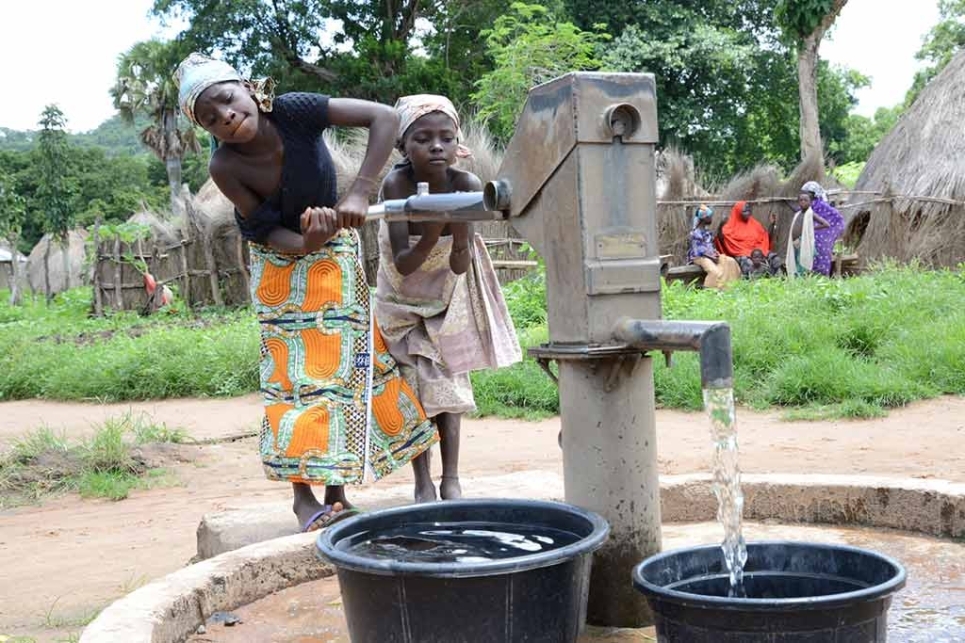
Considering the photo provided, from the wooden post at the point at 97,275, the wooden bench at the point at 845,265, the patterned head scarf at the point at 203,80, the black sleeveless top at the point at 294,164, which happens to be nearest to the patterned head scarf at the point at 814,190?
the wooden bench at the point at 845,265

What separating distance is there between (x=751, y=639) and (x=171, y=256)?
15900 millimetres

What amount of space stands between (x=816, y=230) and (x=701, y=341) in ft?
34.7

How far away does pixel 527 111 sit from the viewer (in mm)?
1947

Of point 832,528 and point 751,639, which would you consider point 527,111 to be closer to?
point 751,639

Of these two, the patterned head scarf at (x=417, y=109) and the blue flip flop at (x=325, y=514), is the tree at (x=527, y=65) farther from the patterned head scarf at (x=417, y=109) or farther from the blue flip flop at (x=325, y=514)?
the blue flip flop at (x=325, y=514)

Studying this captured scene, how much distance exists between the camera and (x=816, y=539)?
2455 millimetres

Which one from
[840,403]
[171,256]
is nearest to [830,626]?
[840,403]

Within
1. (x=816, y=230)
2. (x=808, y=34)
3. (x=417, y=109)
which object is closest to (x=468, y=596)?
(x=417, y=109)

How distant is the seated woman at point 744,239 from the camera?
12984mm

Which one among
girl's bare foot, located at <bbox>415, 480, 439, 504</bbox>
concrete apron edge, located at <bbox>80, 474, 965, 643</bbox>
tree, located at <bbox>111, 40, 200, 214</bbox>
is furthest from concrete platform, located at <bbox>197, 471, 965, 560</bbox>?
tree, located at <bbox>111, 40, 200, 214</bbox>

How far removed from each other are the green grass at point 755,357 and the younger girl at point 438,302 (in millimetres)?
2898

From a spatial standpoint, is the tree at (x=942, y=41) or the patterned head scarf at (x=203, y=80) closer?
the patterned head scarf at (x=203, y=80)

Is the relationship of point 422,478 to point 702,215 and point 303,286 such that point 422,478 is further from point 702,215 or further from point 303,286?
point 702,215

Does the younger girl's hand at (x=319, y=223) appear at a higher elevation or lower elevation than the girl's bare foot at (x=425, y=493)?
higher
